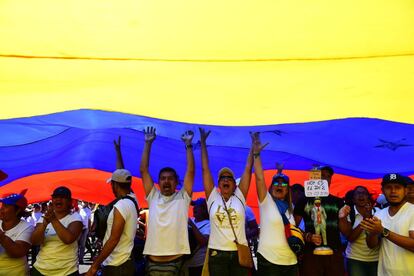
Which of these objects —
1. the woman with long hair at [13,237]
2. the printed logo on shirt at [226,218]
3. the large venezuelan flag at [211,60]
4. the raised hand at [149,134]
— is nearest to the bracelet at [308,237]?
the printed logo on shirt at [226,218]

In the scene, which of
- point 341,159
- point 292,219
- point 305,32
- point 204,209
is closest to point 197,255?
point 204,209

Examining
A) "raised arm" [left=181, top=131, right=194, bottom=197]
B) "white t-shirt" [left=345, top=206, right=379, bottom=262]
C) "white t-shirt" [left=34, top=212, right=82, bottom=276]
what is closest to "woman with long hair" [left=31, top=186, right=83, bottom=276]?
"white t-shirt" [left=34, top=212, right=82, bottom=276]

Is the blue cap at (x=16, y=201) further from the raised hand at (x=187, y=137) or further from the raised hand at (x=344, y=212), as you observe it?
the raised hand at (x=344, y=212)

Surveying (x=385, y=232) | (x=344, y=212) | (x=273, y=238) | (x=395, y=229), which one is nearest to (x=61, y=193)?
(x=273, y=238)

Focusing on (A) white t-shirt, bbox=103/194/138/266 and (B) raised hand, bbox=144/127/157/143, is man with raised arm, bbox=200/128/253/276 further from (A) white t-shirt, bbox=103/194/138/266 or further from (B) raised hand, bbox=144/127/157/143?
(A) white t-shirt, bbox=103/194/138/266

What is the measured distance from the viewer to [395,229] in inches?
154

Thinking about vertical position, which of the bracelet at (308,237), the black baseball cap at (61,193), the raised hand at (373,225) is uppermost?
the black baseball cap at (61,193)

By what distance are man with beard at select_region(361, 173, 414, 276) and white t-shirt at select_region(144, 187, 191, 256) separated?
1572mm

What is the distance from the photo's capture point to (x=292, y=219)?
4.45 metres

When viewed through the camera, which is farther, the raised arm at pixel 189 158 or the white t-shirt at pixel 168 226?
the raised arm at pixel 189 158

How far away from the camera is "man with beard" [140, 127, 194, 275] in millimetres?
4293

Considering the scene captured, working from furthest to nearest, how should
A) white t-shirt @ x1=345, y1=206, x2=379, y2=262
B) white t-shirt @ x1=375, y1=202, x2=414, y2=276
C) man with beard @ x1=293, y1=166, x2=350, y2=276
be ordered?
white t-shirt @ x1=345, y1=206, x2=379, y2=262
man with beard @ x1=293, y1=166, x2=350, y2=276
white t-shirt @ x1=375, y1=202, x2=414, y2=276

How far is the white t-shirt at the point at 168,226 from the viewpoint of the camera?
4.30m

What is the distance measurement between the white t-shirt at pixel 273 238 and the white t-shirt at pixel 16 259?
2.19m
